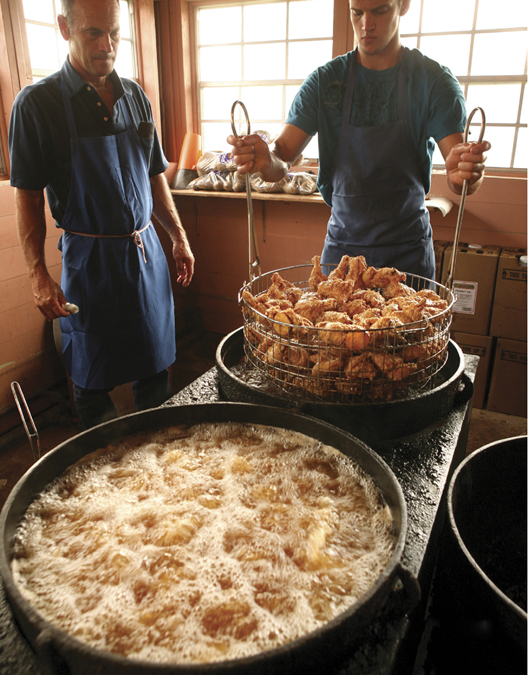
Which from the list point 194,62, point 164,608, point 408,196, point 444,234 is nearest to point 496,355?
point 444,234

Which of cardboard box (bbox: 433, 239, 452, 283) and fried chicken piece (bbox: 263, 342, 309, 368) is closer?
fried chicken piece (bbox: 263, 342, 309, 368)

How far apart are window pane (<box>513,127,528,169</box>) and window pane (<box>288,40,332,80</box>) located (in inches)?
56.5

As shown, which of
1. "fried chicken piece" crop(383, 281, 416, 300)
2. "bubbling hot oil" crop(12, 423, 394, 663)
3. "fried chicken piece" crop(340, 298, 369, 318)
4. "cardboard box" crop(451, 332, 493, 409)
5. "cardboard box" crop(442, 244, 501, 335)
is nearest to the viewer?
"bubbling hot oil" crop(12, 423, 394, 663)

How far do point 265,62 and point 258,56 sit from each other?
0.25 feet

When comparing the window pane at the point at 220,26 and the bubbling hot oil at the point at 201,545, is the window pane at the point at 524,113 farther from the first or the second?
the bubbling hot oil at the point at 201,545

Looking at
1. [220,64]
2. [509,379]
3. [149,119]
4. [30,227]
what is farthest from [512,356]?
[220,64]

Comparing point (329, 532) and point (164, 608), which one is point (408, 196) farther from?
point (164, 608)

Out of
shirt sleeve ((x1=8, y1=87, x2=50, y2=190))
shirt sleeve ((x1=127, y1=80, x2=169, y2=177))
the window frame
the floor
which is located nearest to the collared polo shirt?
shirt sleeve ((x1=8, y1=87, x2=50, y2=190))

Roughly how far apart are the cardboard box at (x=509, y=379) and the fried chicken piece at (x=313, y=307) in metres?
2.10

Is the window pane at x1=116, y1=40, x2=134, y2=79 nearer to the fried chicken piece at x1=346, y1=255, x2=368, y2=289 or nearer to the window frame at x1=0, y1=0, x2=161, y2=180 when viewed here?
the window frame at x1=0, y1=0, x2=161, y2=180

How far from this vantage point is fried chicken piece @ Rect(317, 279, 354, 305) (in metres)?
1.42

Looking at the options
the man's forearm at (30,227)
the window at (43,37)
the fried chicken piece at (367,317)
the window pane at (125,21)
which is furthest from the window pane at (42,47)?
the fried chicken piece at (367,317)

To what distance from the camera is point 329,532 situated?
81cm

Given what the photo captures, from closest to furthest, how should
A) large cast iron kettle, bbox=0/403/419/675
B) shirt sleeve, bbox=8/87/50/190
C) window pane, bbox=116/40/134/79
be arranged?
large cast iron kettle, bbox=0/403/419/675 < shirt sleeve, bbox=8/87/50/190 < window pane, bbox=116/40/134/79
